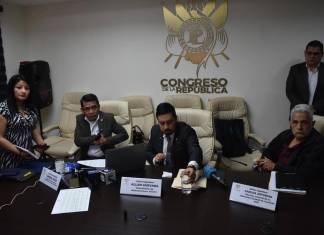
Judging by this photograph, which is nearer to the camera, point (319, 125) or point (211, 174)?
point (211, 174)

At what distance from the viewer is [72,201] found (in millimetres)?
1710

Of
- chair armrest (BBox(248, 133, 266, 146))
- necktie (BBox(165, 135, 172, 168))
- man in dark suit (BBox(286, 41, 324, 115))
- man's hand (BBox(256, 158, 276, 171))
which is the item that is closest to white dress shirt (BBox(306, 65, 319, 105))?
man in dark suit (BBox(286, 41, 324, 115))

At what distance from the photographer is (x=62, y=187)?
1.91 meters

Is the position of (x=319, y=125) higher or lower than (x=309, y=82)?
lower

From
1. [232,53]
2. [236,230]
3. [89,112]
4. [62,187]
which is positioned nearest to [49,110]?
[89,112]

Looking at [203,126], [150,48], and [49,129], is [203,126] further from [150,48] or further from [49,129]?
[49,129]

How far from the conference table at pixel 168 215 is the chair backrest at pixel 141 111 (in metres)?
2.35

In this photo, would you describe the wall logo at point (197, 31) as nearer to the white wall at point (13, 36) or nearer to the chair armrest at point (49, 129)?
the chair armrest at point (49, 129)

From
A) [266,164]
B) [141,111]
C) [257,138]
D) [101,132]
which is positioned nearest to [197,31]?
[141,111]

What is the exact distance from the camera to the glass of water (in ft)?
5.82

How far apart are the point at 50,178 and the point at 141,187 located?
608mm

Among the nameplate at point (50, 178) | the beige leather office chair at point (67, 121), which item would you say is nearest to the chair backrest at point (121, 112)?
the beige leather office chair at point (67, 121)

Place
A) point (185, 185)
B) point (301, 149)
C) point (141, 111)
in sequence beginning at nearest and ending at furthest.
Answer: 1. point (185, 185)
2. point (301, 149)
3. point (141, 111)

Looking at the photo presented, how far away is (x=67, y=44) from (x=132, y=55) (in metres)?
1.07
